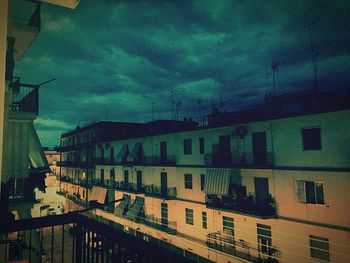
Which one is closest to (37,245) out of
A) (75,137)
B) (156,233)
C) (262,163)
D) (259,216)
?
(259,216)

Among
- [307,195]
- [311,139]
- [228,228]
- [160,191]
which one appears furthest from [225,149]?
[160,191]

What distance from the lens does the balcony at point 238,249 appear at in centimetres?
1786

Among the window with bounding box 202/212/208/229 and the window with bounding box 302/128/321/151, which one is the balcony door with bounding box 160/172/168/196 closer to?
the window with bounding box 202/212/208/229

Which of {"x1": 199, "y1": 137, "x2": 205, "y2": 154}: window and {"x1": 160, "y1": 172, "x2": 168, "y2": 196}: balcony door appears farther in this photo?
{"x1": 160, "y1": 172, "x2": 168, "y2": 196}: balcony door

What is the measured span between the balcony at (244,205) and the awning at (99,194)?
1908 cm

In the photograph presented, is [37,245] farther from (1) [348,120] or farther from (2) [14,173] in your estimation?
(1) [348,120]

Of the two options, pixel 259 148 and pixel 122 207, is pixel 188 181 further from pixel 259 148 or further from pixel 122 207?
pixel 122 207

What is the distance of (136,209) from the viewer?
30.6 m

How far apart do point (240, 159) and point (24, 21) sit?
1606 centimetres

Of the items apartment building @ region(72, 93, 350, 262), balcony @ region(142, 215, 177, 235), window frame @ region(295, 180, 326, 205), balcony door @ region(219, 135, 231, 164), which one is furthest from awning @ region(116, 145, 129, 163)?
window frame @ region(295, 180, 326, 205)

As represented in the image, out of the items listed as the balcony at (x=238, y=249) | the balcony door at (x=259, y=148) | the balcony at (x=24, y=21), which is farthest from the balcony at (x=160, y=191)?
the balcony at (x=24, y=21)

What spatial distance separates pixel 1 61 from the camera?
1612 mm

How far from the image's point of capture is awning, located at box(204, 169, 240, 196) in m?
20.2

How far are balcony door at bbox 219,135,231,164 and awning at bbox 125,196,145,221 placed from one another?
44.6 feet
